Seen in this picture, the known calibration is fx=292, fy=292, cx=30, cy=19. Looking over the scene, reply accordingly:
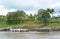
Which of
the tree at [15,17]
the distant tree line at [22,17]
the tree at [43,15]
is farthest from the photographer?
the tree at [15,17]

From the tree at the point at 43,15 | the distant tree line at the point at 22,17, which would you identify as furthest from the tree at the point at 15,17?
the tree at the point at 43,15

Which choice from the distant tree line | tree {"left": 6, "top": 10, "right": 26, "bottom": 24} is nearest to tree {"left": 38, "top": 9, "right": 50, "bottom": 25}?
the distant tree line

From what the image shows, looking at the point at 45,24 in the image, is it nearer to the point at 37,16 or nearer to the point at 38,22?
the point at 38,22

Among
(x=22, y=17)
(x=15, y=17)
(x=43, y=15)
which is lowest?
(x=22, y=17)

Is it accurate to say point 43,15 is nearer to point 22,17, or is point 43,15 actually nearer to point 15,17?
point 22,17

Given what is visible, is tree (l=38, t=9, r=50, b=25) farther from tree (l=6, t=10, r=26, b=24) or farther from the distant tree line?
tree (l=6, t=10, r=26, b=24)

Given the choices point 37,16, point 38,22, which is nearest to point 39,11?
point 37,16

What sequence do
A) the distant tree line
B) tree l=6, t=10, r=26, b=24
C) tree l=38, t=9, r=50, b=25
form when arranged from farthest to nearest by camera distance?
tree l=6, t=10, r=26, b=24, the distant tree line, tree l=38, t=9, r=50, b=25

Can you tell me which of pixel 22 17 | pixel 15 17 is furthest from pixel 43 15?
pixel 15 17

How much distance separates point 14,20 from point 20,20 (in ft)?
5.79

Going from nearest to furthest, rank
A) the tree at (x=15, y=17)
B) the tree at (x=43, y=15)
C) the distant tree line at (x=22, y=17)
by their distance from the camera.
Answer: the tree at (x=43, y=15) < the distant tree line at (x=22, y=17) < the tree at (x=15, y=17)

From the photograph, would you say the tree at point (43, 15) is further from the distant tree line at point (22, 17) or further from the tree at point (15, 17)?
the tree at point (15, 17)

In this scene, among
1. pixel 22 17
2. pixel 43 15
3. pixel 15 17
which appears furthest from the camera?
pixel 22 17

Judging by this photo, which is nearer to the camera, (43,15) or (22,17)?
(43,15)
